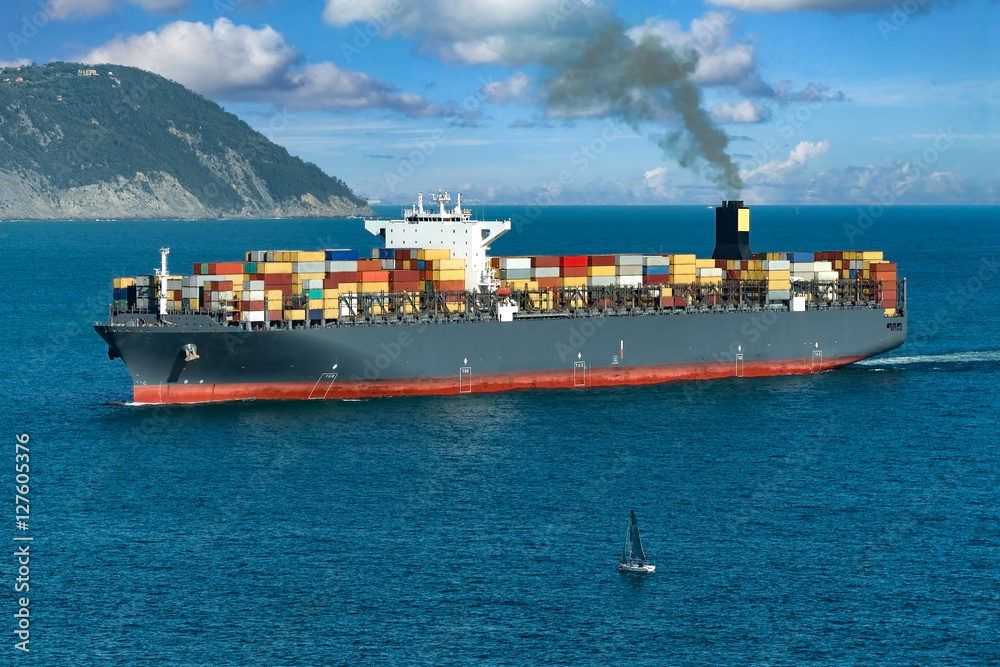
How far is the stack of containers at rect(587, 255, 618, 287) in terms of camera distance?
6688cm

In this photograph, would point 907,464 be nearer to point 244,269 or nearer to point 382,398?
point 382,398

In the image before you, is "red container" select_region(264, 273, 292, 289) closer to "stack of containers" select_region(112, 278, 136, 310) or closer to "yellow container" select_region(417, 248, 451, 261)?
"stack of containers" select_region(112, 278, 136, 310)

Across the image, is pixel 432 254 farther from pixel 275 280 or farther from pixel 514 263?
pixel 275 280

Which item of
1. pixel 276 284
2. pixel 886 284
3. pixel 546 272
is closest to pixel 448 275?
pixel 546 272

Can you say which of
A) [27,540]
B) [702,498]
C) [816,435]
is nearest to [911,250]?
[816,435]

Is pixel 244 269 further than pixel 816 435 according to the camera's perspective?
Yes

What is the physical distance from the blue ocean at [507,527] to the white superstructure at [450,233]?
858 centimetres

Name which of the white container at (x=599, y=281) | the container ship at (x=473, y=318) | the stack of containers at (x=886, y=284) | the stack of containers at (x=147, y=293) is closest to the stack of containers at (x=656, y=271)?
the container ship at (x=473, y=318)

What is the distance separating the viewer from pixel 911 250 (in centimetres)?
18425

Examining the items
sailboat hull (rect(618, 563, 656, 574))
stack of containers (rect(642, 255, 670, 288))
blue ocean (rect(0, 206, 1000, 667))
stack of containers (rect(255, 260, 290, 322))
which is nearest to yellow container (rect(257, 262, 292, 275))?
stack of containers (rect(255, 260, 290, 322))

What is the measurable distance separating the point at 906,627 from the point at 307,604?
578 inches

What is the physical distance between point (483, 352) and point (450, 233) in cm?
870

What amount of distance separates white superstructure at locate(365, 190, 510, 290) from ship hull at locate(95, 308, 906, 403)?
5.85 m

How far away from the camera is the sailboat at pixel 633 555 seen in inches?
1368
